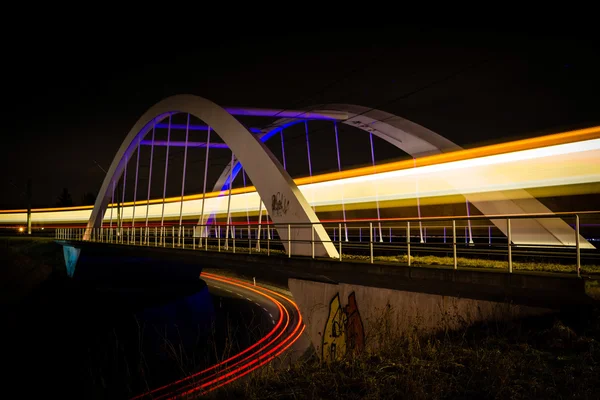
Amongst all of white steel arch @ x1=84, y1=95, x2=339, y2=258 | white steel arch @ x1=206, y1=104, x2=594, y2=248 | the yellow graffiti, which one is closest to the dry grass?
the yellow graffiti

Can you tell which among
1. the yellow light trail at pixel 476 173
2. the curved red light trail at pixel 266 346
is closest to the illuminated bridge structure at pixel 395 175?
the yellow light trail at pixel 476 173

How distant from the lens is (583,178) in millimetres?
12734

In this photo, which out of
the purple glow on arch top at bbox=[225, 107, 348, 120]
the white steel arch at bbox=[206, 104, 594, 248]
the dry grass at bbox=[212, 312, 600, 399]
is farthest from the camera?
the purple glow on arch top at bbox=[225, 107, 348, 120]

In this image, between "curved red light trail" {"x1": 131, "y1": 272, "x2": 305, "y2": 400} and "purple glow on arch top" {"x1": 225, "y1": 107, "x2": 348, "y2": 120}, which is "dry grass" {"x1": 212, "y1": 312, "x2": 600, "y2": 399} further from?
"purple glow on arch top" {"x1": 225, "y1": 107, "x2": 348, "y2": 120}

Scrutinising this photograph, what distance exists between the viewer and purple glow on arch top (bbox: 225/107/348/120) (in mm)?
21625

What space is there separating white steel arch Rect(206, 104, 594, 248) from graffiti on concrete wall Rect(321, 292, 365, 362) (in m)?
6.25

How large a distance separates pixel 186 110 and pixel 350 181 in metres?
9.64

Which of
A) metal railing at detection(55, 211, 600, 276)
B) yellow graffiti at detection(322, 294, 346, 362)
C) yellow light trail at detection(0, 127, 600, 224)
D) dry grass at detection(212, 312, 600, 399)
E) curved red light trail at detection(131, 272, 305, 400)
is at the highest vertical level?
yellow light trail at detection(0, 127, 600, 224)

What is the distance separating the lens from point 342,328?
413 inches

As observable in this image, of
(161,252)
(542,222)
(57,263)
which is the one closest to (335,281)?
(542,222)

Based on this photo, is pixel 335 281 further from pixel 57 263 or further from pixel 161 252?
pixel 57 263

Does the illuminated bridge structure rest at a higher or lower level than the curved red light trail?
higher

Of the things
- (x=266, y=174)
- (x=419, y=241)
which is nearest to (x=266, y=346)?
(x=266, y=174)

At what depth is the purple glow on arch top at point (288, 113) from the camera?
21.6 meters
